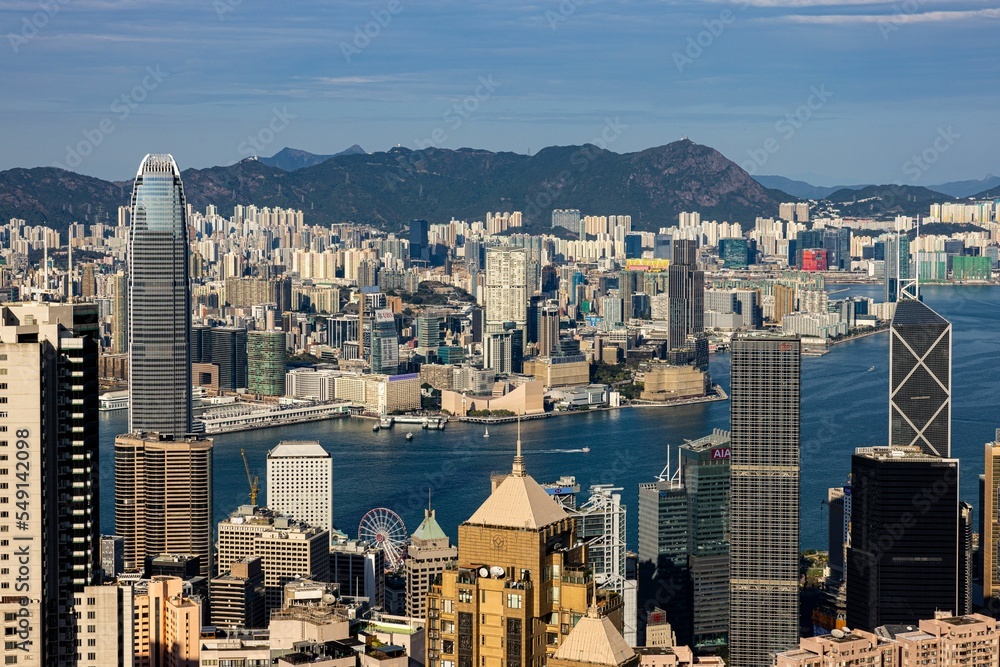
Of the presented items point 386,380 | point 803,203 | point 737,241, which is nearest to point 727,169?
point 803,203

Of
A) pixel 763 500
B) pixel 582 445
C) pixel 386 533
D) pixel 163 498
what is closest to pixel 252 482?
pixel 386 533

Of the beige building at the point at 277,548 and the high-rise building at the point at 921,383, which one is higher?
the high-rise building at the point at 921,383

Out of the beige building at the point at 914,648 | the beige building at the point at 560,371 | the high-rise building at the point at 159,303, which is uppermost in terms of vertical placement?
the high-rise building at the point at 159,303

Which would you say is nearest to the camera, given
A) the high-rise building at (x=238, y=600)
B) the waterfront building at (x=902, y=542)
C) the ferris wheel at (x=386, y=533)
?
the high-rise building at (x=238, y=600)

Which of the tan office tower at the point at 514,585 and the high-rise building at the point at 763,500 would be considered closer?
the tan office tower at the point at 514,585

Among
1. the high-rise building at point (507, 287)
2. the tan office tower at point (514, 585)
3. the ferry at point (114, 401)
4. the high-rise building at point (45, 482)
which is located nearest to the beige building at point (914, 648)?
the high-rise building at point (45, 482)

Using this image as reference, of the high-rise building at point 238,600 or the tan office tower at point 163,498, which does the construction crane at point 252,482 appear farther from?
the high-rise building at point 238,600

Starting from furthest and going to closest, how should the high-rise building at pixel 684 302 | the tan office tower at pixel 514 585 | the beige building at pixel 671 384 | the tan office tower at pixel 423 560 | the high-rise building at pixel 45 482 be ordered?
1. the high-rise building at pixel 684 302
2. the beige building at pixel 671 384
3. the tan office tower at pixel 423 560
4. the high-rise building at pixel 45 482
5. the tan office tower at pixel 514 585
